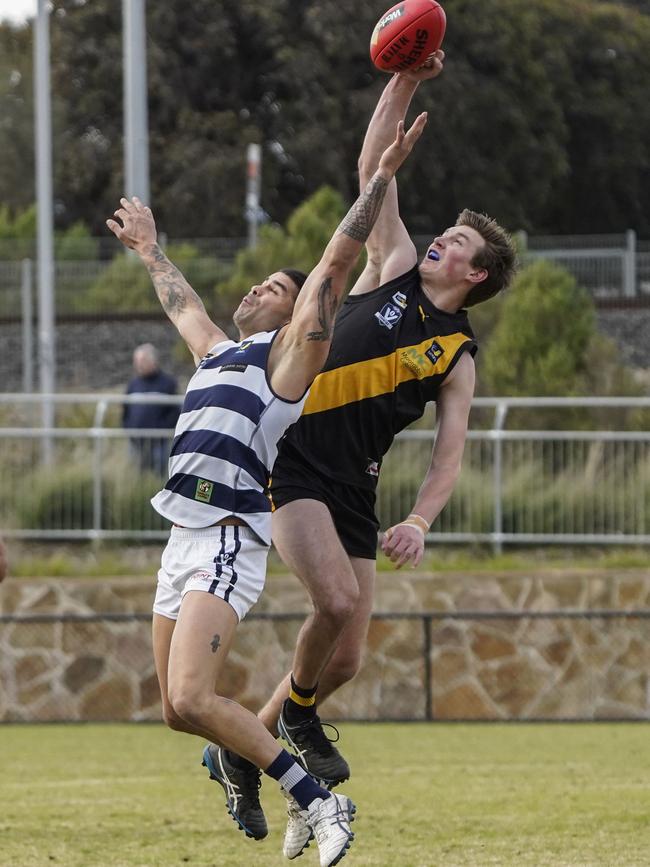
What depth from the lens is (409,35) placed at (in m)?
7.22

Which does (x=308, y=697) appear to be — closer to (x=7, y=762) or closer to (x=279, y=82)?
(x=7, y=762)

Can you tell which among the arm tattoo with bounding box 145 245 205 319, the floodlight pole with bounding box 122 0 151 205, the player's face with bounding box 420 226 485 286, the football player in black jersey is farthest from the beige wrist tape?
the floodlight pole with bounding box 122 0 151 205

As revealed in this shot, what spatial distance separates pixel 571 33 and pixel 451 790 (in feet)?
121

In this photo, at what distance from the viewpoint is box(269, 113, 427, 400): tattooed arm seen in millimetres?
6605

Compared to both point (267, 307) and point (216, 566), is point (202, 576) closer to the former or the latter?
point (216, 566)

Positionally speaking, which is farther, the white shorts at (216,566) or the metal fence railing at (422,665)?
the metal fence railing at (422,665)

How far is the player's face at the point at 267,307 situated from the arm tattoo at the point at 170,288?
0.38m

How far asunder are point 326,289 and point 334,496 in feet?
3.67

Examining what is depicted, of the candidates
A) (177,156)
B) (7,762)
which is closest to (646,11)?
(177,156)

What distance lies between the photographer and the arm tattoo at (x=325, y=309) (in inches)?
259

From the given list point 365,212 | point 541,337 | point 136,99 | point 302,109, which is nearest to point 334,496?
point 365,212

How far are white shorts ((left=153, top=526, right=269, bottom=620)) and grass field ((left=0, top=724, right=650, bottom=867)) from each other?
149cm

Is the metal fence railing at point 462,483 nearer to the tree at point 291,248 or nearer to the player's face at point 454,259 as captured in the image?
the tree at point 291,248

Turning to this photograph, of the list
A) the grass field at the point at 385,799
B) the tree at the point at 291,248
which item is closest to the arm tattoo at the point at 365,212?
the grass field at the point at 385,799
